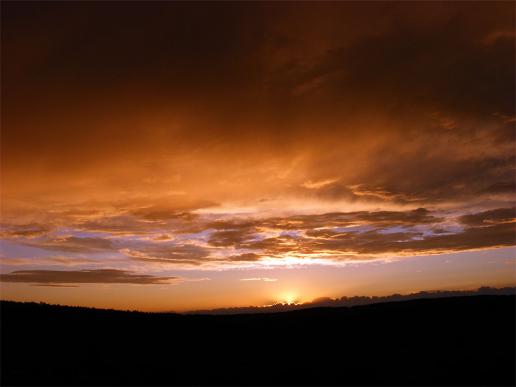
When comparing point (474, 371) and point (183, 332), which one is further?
point (183, 332)

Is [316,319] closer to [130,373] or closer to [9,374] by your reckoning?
[130,373]

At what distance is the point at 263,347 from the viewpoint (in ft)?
83.9

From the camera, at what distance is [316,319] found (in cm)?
3500

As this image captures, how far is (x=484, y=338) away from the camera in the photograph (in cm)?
2531

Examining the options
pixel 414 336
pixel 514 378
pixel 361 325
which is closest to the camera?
pixel 514 378

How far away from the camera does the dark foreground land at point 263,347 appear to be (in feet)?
62.6

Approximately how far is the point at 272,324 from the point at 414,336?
1155 centimetres

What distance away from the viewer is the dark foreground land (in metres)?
19.1

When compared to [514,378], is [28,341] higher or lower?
higher

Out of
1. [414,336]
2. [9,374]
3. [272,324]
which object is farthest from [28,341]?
[414,336]

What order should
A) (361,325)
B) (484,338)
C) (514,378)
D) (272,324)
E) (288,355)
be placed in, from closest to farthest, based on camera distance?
(514,378) → (288,355) → (484,338) → (361,325) → (272,324)

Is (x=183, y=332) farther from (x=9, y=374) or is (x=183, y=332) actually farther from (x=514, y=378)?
(x=514, y=378)

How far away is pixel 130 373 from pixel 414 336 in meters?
18.4

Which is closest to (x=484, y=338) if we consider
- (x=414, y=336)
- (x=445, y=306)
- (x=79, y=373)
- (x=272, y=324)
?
(x=414, y=336)
